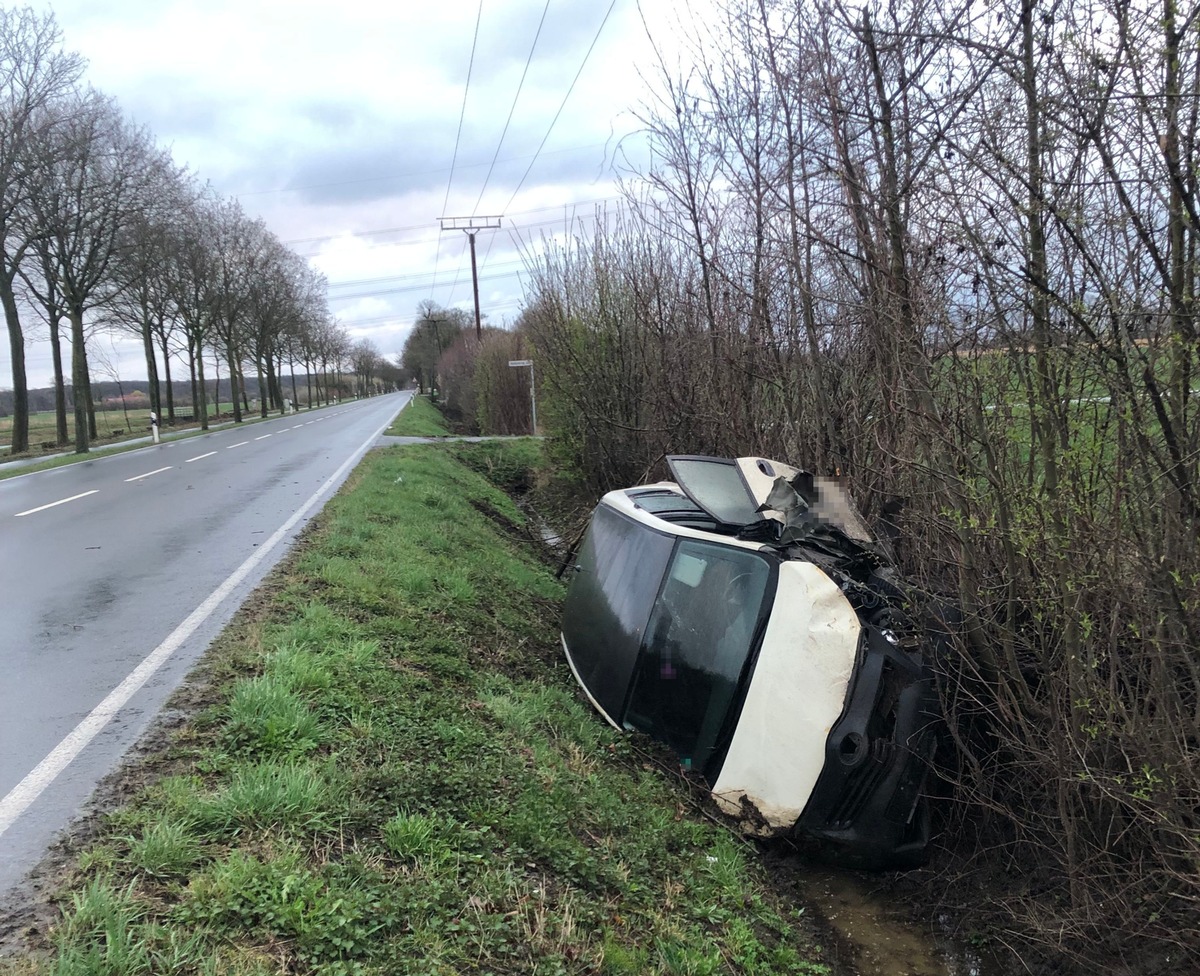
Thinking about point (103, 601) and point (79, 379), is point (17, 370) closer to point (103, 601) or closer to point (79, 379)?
point (79, 379)

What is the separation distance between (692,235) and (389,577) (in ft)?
14.1

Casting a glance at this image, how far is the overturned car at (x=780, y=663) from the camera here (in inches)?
131

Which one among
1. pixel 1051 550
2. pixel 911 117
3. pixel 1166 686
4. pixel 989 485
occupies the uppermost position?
pixel 911 117

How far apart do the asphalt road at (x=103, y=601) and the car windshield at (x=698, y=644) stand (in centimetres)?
258

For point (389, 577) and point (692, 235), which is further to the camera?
point (692, 235)

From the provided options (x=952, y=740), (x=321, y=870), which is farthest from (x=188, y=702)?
(x=952, y=740)

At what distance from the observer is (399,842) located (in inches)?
113

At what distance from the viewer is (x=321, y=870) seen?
103 inches

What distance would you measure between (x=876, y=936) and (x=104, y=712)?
12.9 feet

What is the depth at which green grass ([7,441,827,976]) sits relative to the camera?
7.67 ft

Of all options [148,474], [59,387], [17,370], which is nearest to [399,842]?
[148,474]

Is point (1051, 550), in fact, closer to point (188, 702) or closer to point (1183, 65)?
point (1183, 65)

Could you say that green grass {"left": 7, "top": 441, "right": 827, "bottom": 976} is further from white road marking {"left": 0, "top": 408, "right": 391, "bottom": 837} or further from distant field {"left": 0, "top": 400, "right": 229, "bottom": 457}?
distant field {"left": 0, "top": 400, "right": 229, "bottom": 457}

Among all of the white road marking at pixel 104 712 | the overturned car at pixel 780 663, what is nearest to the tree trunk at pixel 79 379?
the white road marking at pixel 104 712
